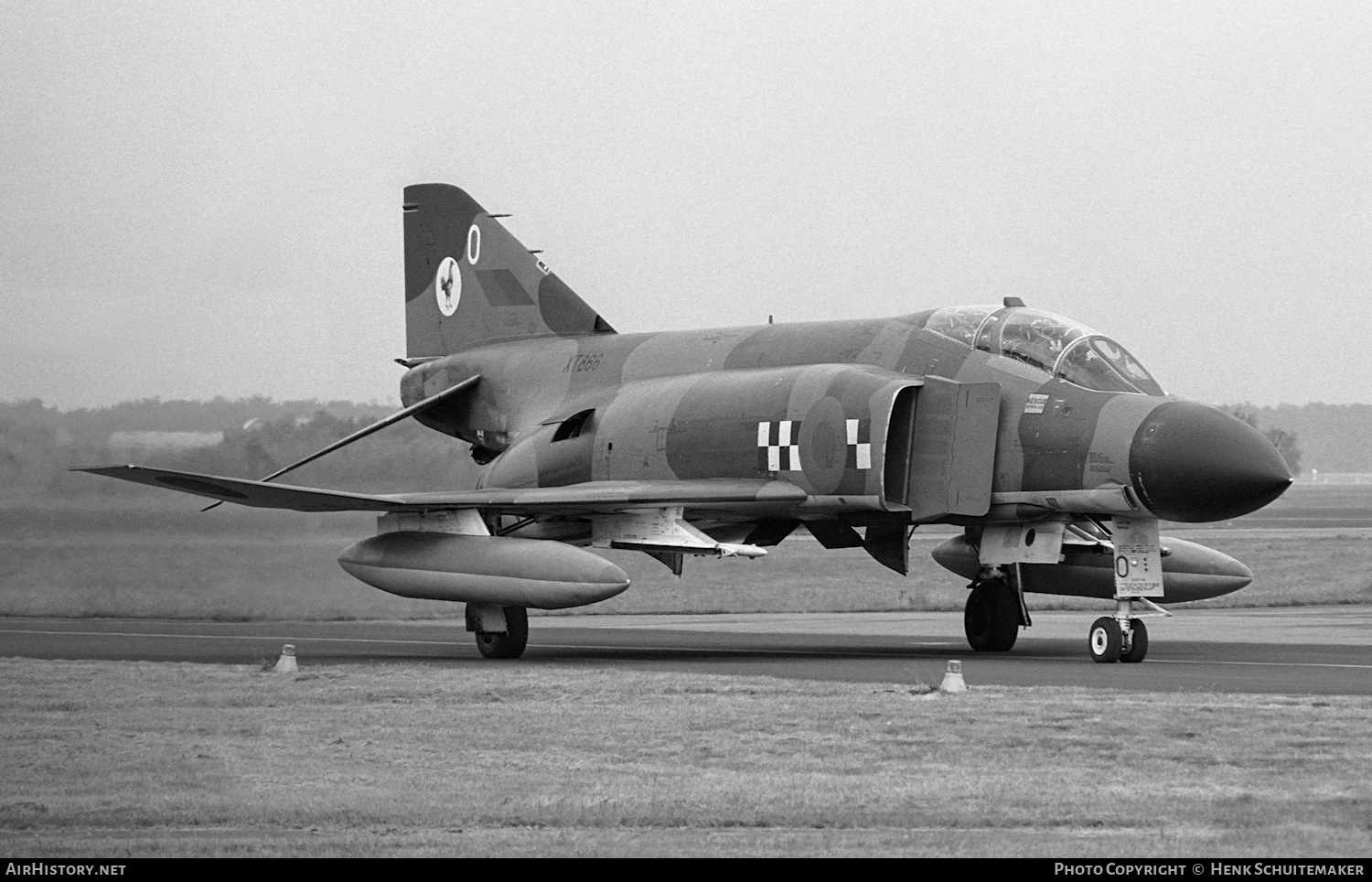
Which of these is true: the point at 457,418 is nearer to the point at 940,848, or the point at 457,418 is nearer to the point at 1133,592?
the point at 1133,592

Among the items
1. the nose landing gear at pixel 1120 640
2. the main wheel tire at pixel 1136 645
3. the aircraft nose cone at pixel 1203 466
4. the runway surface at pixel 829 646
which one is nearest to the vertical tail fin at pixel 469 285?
the runway surface at pixel 829 646

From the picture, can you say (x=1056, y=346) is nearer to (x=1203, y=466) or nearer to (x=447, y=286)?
(x=1203, y=466)

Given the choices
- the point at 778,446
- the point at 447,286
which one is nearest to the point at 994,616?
the point at 778,446

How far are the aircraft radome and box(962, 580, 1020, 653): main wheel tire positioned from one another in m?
0.03

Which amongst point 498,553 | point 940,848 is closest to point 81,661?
point 498,553

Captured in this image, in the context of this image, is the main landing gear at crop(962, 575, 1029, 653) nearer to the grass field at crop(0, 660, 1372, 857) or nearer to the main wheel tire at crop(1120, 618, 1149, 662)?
the main wheel tire at crop(1120, 618, 1149, 662)

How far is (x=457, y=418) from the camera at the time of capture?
75.6ft

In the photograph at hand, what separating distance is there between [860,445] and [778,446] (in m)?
1.06

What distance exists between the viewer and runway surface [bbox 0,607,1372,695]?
14.2 metres

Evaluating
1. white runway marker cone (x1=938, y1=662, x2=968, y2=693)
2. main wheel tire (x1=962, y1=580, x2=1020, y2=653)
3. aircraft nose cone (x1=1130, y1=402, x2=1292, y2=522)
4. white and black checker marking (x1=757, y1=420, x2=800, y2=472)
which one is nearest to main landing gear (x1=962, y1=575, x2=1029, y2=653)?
main wheel tire (x1=962, y1=580, x2=1020, y2=653)

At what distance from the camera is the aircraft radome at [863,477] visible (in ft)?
52.0

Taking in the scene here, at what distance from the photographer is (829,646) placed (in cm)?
1872

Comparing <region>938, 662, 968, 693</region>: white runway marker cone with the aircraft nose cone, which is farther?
the aircraft nose cone
